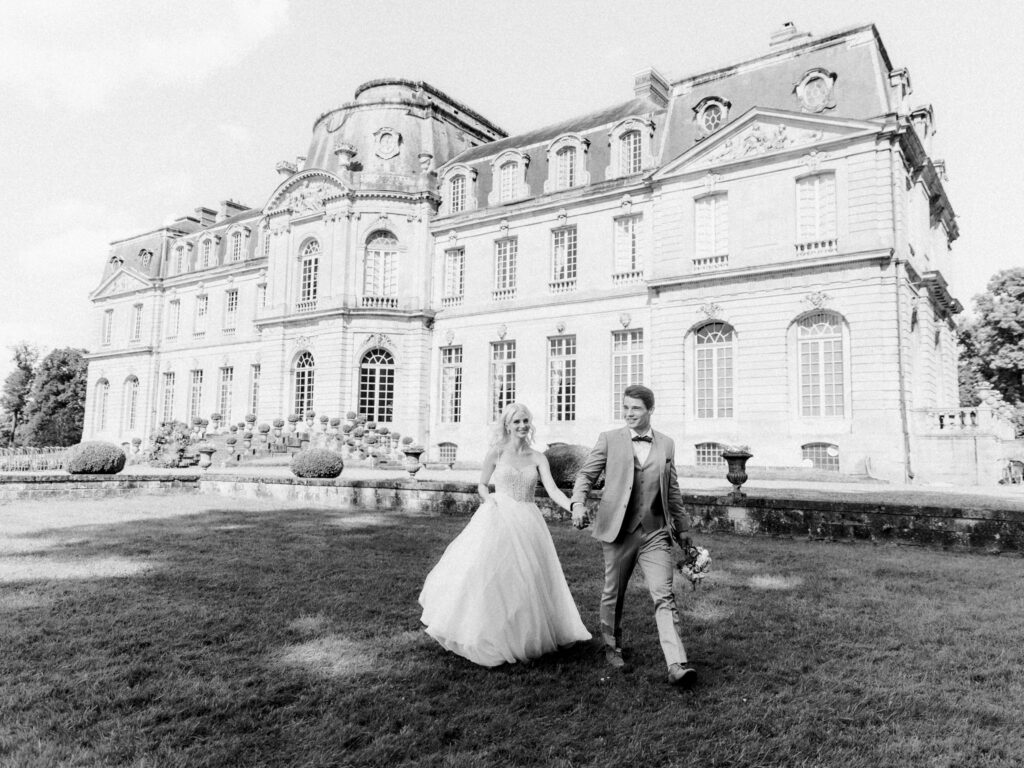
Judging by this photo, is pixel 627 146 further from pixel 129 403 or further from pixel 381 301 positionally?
pixel 129 403

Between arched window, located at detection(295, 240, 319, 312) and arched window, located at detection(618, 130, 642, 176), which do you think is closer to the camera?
arched window, located at detection(618, 130, 642, 176)

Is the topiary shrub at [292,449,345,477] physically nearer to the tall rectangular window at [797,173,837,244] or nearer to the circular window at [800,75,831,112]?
the tall rectangular window at [797,173,837,244]

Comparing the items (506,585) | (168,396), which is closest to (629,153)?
(506,585)

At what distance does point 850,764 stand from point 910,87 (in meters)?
22.2

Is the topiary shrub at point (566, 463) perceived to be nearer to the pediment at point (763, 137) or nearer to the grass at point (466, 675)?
the grass at point (466, 675)

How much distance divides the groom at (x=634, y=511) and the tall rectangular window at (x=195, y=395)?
34.9 metres

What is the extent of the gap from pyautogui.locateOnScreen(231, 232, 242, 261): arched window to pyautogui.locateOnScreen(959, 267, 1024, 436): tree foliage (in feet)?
120

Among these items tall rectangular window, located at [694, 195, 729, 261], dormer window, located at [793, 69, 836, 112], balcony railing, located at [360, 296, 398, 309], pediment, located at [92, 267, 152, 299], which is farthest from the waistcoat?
pediment, located at [92, 267, 152, 299]

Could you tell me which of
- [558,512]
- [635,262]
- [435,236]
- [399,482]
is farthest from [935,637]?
[435,236]

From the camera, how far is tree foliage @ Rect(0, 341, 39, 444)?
5000cm

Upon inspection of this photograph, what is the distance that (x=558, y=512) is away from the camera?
10.4 meters

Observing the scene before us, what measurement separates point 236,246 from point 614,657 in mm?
35349

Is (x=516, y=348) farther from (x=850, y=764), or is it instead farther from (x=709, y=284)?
(x=850, y=764)

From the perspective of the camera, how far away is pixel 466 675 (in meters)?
4.01
